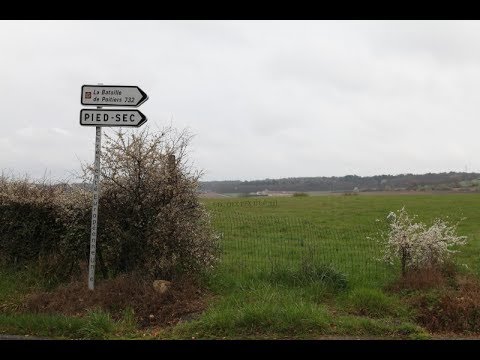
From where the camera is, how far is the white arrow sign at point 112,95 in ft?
23.8

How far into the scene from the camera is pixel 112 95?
7.28 meters

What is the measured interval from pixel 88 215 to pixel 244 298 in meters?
3.12

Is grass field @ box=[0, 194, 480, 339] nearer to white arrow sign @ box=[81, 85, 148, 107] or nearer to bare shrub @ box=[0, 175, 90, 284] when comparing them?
bare shrub @ box=[0, 175, 90, 284]

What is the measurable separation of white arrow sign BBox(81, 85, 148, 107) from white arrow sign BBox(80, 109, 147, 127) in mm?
135

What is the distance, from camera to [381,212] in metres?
24.9

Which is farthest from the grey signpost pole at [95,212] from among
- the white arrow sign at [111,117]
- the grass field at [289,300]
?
the grass field at [289,300]

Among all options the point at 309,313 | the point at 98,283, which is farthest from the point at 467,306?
the point at 98,283

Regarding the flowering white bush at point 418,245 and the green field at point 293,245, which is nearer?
the flowering white bush at point 418,245

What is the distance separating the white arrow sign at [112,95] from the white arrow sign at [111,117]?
5.3 inches

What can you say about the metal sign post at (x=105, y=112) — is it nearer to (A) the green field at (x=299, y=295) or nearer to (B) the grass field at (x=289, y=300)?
(B) the grass field at (x=289, y=300)

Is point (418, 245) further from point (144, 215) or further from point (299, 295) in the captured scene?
point (144, 215)

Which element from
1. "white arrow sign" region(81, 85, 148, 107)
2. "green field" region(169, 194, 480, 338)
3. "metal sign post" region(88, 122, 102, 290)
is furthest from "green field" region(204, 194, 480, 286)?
"white arrow sign" region(81, 85, 148, 107)

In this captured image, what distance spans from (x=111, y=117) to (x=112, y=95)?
1.20ft

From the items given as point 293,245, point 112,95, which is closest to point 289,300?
point 112,95
